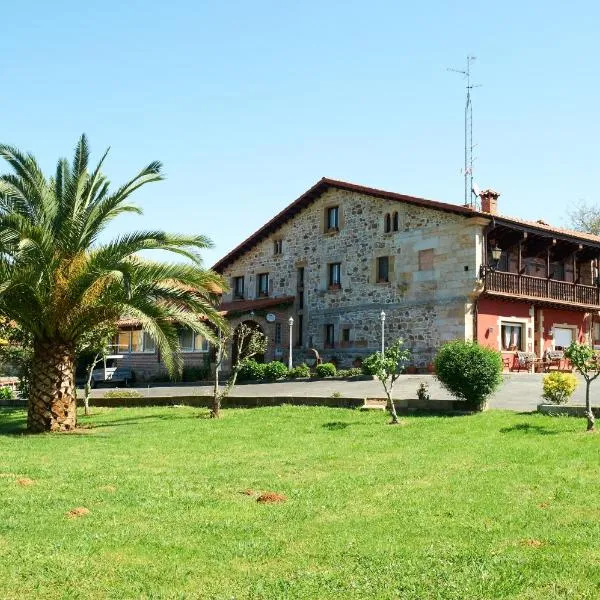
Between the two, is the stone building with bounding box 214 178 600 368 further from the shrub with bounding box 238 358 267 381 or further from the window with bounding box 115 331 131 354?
the window with bounding box 115 331 131 354

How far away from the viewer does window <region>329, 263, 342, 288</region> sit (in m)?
32.6

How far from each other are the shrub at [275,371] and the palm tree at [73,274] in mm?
12056

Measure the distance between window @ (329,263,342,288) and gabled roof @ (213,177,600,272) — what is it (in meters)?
3.39

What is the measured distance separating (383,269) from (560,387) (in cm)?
1685

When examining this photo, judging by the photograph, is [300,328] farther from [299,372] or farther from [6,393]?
[6,393]

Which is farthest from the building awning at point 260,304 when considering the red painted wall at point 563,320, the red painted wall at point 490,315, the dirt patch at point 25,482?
the dirt patch at point 25,482

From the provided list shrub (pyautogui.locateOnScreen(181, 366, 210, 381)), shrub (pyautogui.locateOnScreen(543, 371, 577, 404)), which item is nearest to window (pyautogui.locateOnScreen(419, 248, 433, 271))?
shrub (pyautogui.locateOnScreen(181, 366, 210, 381))

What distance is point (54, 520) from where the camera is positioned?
662 centimetres

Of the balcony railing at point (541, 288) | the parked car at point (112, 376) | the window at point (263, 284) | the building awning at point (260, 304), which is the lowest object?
the parked car at point (112, 376)

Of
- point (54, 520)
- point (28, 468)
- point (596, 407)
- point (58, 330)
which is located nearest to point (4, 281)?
point (58, 330)

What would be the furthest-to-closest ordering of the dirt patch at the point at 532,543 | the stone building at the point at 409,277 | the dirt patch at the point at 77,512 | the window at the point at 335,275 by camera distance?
the window at the point at 335,275 < the stone building at the point at 409,277 < the dirt patch at the point at 77,512 < the dirt patch at the point at 532,543

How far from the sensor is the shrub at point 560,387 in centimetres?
1448

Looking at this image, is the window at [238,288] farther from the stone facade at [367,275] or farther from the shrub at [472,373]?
the shrub at [472,373]

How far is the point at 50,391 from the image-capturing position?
15.2 m
